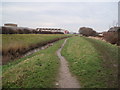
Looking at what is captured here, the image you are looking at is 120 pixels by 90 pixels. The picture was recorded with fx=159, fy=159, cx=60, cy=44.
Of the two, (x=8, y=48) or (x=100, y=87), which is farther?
(x=8, y=48)

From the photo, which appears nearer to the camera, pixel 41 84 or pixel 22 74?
pixel 41 84

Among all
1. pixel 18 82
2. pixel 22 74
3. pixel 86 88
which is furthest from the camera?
pixel 22 74

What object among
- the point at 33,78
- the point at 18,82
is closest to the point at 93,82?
the point at 33,78

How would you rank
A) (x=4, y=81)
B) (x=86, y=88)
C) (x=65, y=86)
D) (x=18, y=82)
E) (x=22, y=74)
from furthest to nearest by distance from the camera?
(x=22, y=74) < (x=4, y=81) < (x=18, y=82) < (x=65, y=86) < (x=86, y=88)

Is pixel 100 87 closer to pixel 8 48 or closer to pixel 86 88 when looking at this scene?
pixel 86 88

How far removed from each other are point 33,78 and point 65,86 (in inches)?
83.4

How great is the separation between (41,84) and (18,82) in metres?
1.38

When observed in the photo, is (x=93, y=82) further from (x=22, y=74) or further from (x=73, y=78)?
(x=22, y=74)

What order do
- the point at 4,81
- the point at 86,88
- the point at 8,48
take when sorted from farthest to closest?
1. the point at 8,48
2. the point at 4,81
3. the point at 86,88

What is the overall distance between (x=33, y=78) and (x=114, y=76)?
4376mm

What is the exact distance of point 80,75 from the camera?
8.91m

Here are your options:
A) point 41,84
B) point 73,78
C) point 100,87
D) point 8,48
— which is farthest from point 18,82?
point 8,48

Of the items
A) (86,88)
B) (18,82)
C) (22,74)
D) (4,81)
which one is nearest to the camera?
(86,88)

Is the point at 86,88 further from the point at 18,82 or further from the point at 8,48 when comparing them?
the point at 8,48
